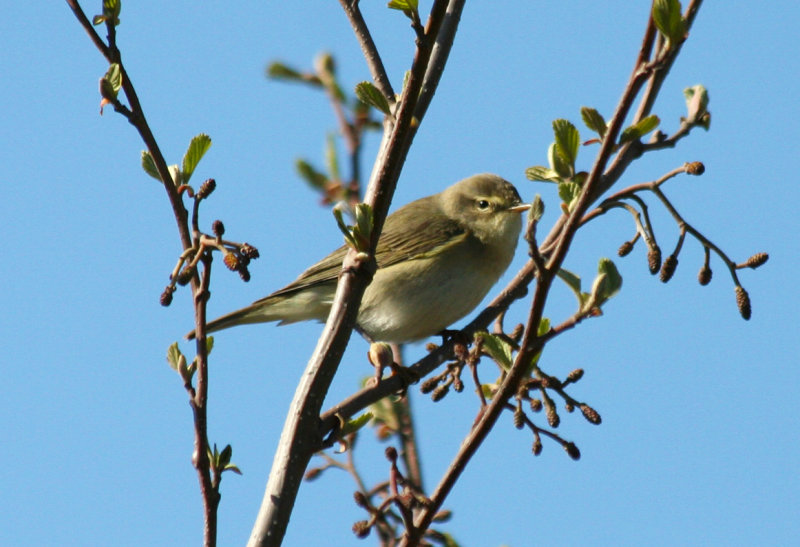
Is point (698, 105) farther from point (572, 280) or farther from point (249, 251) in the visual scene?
point (249, 251)

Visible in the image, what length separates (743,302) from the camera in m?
2.50

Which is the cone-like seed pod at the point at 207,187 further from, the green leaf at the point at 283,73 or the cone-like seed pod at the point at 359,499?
the green leaf at the point at 283,73

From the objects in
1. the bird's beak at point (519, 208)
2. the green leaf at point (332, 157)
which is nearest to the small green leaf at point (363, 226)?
the green leaf at point (332, 157)

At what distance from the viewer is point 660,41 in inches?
87.8

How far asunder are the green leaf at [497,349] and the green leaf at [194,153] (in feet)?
2.89

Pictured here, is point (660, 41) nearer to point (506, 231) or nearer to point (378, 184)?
point (378, 184)

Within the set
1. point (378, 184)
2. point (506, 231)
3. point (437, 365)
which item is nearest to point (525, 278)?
point (437, 365)

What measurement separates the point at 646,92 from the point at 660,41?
1014mm

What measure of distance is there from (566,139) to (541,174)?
0.57ft

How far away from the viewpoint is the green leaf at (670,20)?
198 centimetres

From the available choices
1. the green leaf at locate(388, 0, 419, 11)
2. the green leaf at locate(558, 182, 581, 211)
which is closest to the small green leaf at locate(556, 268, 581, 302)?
the green leaf at locate(558, 182, 581, 211)

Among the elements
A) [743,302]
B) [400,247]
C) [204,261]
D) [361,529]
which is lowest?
[361,529]

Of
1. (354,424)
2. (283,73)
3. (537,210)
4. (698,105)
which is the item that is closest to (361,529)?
(354,424)

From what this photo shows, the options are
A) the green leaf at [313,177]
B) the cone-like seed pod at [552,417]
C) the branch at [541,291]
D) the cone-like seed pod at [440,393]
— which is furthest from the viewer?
the green leaf at [313,177]
